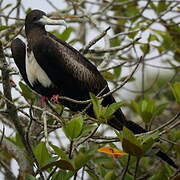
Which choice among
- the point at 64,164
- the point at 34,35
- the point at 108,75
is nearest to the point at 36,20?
the point at 34,35

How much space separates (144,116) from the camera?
3826mm

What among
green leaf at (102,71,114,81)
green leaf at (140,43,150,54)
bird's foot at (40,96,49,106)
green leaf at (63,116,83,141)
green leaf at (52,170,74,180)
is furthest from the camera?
green leaf at (140,43,150,54)

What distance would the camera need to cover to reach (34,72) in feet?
13.0

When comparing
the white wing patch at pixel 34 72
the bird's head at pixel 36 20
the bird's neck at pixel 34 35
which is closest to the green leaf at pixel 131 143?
the white wing patch at pixel 34 72

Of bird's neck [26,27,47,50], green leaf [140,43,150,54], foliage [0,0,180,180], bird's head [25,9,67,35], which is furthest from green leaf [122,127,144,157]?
green leaf [140,43,150,54]

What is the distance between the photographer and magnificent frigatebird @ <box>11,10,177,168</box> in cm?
394

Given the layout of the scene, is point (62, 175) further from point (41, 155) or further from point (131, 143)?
point (131, 143)

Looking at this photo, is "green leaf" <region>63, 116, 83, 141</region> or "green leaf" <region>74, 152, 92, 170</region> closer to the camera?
"green leaf" <region>74, 152, 92, 170</region>

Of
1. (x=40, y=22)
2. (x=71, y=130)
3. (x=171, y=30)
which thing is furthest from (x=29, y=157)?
(x=171, y=30)

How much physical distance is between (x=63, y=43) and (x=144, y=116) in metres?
0.82

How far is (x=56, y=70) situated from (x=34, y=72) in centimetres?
16

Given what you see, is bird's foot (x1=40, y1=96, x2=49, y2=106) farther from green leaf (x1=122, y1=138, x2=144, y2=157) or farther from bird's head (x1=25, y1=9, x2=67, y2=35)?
green leaf (x1=122, y1=138, x2=144, y2=157)

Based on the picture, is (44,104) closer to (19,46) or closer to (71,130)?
(19,46)

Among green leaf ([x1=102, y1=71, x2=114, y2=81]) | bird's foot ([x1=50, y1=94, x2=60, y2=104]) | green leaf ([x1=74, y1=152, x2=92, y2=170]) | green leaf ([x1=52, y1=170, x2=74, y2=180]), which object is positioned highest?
green leaf ([x1=102, y1=71, x2=114, y2=81])
